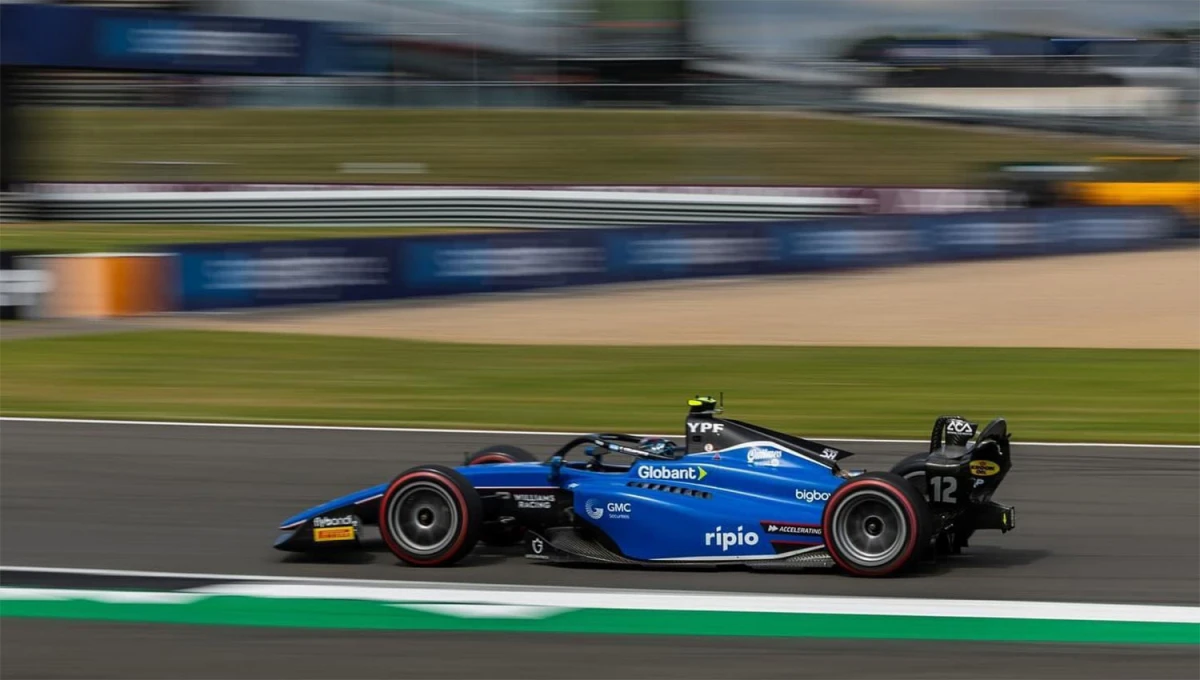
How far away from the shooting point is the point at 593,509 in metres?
6.46

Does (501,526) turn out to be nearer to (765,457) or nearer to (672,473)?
(672,473)

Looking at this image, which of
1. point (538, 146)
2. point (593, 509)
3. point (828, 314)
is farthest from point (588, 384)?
point (538, 146)

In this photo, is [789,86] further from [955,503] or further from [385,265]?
[955,503]

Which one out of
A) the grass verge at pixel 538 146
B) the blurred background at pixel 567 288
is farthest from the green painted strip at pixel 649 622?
the grass verge at pixel 538 146

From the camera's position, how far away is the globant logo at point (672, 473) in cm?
643

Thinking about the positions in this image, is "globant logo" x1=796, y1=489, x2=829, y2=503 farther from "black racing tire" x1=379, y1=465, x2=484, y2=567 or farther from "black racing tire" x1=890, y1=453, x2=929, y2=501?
"black racing tire" x1=379, y1=465, x2=484, y2=567

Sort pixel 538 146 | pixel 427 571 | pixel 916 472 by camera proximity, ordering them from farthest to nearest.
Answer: pixel 538 146 → pixel 427 571 → pixel 916 472

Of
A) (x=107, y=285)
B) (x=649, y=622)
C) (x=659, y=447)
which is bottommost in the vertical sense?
(x=649, y=622)

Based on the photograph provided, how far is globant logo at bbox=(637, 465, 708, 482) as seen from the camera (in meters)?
6.43

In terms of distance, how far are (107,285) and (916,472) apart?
13282 mm

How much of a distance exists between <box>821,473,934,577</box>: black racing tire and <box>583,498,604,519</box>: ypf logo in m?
0.96

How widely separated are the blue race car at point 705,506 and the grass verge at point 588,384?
165 inches

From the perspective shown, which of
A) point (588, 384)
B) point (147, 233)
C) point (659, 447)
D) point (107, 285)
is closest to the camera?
point (659, 447)

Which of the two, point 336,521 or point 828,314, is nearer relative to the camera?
point 336,521
